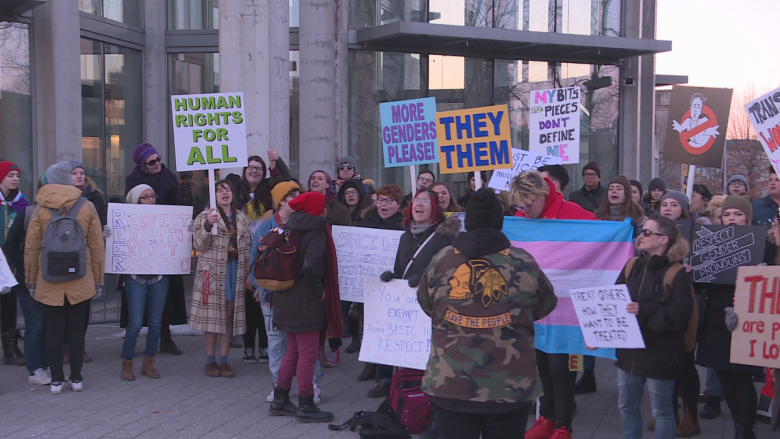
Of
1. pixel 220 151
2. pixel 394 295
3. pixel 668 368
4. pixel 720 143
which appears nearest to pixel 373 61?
pixel 220 151

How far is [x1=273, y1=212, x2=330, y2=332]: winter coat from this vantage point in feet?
19.9

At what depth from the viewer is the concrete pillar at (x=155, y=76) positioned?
1437 centimetres

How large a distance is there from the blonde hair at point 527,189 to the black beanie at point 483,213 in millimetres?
1839

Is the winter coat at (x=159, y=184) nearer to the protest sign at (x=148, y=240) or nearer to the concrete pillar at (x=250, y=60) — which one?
the protest sign at (x=148, y=240)

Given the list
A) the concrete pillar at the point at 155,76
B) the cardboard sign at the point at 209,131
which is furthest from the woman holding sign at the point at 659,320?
the concrete pillar at the point at 155,76

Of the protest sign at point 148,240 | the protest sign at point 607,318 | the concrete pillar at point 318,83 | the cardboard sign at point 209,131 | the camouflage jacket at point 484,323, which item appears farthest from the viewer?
the concrete pillar at point 318,83

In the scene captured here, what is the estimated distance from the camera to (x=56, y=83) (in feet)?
37.9

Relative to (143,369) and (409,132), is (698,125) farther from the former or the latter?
(143,369)

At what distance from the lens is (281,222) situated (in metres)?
6.67

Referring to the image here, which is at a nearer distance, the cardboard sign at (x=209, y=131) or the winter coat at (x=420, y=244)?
the winter coat at (x=420, y=244)

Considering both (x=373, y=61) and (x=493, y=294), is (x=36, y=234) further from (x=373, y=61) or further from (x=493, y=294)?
(x=373, y=61)

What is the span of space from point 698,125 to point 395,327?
157 inches

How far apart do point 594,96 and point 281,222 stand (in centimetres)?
1323

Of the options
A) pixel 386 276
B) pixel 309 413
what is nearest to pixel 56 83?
pixel 309 413
